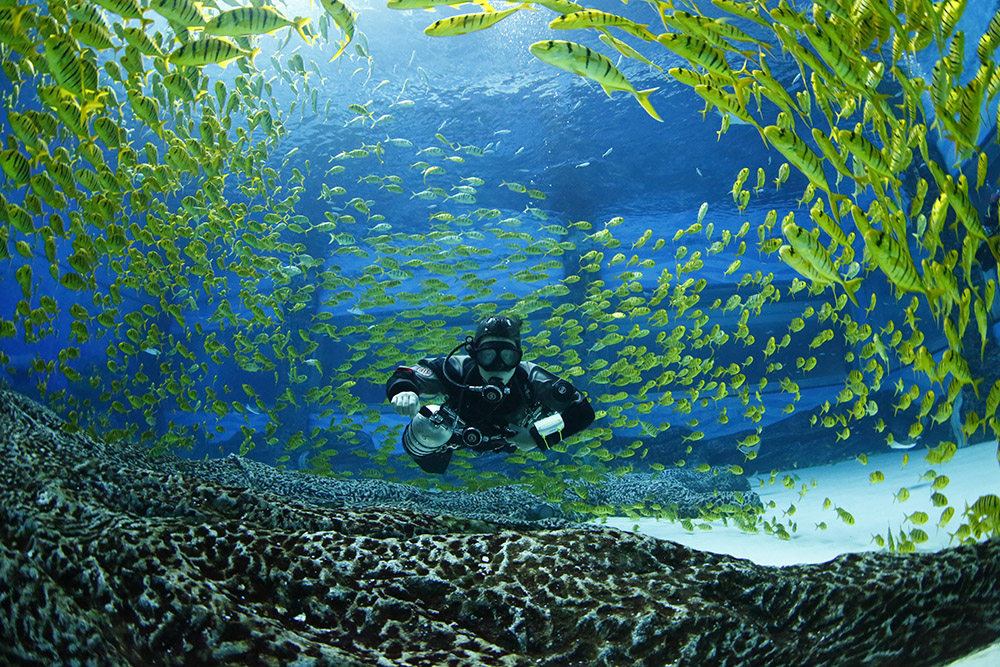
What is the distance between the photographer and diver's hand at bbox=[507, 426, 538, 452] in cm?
446

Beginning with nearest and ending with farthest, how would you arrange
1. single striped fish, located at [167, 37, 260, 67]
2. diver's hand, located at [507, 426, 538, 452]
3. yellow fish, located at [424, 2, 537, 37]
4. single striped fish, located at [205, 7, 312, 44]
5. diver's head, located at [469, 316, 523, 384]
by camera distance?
yellow fish, located at [424, 2, 537, 37]
single striped fish, located at [205, 7, 312, 44]
single striped fish, located at [167, 37, 260, 67]
diver's hand, located at [507, 426, 538, 452]
diver's head, located at [469, 316, 523, 384]

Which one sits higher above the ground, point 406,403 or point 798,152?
point 798,152

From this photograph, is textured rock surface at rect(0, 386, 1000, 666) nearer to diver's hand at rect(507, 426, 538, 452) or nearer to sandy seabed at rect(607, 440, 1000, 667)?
sandy seabed at rect(607, 440, 1000, 667)

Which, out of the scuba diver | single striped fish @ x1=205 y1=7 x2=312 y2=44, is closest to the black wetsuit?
the scuba diver

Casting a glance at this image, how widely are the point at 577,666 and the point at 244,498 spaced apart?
229 centimetres

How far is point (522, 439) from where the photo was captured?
4492 millimetres

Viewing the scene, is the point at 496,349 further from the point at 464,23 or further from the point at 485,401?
the point at 464,23

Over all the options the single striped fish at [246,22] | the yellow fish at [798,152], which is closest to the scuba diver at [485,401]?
the yellow fish at [798,152]

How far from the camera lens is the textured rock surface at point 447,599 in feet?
5.27

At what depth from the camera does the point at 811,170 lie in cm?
250

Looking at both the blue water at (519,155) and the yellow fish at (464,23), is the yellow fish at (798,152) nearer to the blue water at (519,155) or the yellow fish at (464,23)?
the yellow fish at (464,23)

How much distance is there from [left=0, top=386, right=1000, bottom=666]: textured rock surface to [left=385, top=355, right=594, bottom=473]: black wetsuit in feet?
7.04

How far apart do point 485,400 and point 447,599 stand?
2.59m

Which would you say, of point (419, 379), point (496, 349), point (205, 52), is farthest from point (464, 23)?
point (419, 379)
